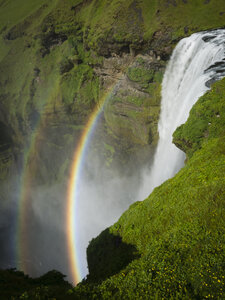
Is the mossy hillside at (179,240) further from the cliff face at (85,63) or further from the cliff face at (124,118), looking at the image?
the cliff face at (85,63)

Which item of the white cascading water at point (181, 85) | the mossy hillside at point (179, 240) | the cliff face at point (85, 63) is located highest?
the cliff face at point (85, 63)

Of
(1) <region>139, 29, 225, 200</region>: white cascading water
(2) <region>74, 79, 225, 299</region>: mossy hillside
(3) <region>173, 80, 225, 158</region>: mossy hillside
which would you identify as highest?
(1) <region>139, 29, 225, 200</region>: white cascading water

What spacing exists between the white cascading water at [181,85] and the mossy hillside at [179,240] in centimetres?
1061

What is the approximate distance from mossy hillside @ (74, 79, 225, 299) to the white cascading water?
10.6 meters

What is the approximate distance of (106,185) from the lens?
46.8 m

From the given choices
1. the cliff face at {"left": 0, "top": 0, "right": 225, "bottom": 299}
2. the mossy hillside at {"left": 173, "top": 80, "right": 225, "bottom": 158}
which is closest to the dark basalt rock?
the cliff face at {"left": 0, "top": 0, "right": 225, "bottom": 299}

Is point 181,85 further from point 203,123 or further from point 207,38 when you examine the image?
point 203,123

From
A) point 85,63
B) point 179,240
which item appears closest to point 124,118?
point 85,63

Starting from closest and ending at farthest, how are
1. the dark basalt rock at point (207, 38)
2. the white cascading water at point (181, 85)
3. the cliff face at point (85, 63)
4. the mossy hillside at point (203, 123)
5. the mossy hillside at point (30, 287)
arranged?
the mossy hillside at point (30, 287)
the mossy hillside at point (203, 123)
the white cascading water at point (181, 85)
the dark basalt rock at point (207, 38)
the cliff face at point (85, 63)

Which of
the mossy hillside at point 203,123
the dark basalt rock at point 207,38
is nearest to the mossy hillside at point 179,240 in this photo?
the mossy hillside at point 203,123

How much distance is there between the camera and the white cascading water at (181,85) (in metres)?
19.5

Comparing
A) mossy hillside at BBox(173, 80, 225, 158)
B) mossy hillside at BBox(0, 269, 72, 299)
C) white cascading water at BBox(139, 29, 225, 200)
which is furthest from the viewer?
white cascading water at BBox(139, 29, 225, 200)

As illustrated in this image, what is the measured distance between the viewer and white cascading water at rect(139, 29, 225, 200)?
1953 cm

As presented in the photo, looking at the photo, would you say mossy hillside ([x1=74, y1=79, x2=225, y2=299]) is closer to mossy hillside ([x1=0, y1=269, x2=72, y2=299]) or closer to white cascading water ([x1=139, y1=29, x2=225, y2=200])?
mossy hillside ([x1=0, y1=269, x2=72, y2=299])
